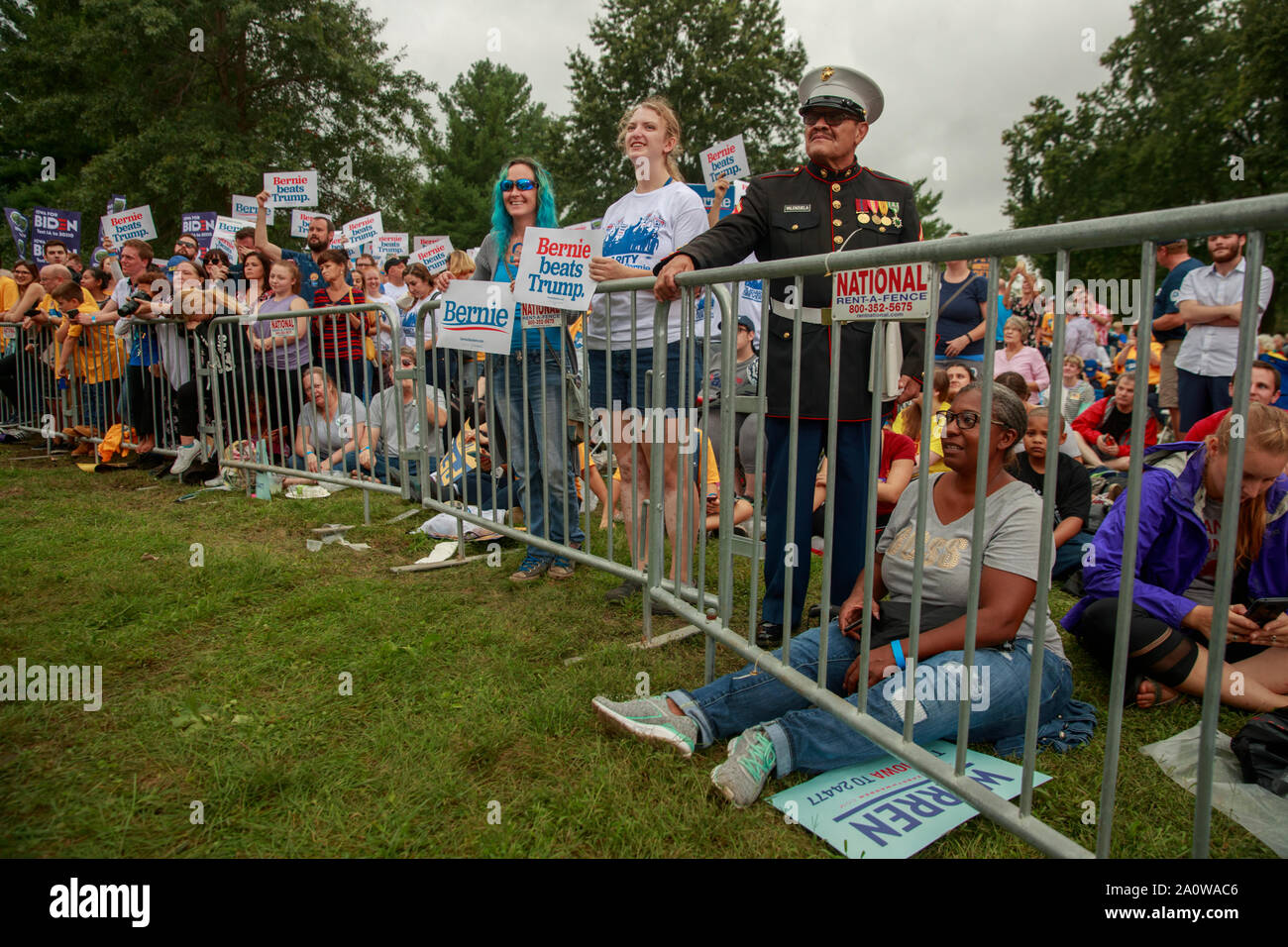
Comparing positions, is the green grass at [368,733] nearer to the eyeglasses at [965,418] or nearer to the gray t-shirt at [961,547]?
the gray t-shirt at [961,547]

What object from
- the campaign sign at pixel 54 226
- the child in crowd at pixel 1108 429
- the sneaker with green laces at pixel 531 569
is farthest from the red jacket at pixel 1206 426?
the campaign sign at pixel 54 226

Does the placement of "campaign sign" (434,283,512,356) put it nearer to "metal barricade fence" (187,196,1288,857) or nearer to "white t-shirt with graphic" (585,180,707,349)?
"metal barricade fence" (187,196,1288,857)

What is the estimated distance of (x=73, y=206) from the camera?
21.9 m

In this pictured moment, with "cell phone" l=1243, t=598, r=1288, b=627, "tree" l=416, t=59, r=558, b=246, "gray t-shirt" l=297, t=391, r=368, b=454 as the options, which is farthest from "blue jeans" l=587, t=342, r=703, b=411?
"tree" l=416, t=59, r=558, b=246

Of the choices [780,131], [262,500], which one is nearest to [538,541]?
[262,500]

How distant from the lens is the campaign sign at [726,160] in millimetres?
8648

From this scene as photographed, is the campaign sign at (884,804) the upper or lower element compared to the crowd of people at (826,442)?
lower

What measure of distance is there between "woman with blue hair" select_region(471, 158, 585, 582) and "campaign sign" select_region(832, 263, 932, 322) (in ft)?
6.31

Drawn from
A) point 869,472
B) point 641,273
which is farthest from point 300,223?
point 869,472

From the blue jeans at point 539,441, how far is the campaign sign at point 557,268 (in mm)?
347

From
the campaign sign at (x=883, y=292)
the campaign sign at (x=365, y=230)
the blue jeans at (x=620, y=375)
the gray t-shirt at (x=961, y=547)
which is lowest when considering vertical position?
the gray t-shirt at (x=961, y=547)

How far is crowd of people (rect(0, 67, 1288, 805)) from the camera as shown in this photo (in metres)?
2.43

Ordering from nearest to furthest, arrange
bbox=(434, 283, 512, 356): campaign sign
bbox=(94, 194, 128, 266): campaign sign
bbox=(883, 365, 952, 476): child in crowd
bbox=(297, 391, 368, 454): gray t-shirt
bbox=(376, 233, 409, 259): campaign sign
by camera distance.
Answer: bbox=(434, 283, 512, 356): campaign sign → bbox=(883, 365, 952, 476): child in crowd → bbox=(297, 391, 368, 454): gray t-shirt → bbox=(94, 194, 128, 266): campaign sign → bbox=(376, 233, 409, 259): campaign sign

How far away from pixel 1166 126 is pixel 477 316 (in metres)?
36.6
